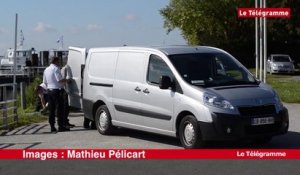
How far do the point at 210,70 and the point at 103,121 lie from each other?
3.14 m

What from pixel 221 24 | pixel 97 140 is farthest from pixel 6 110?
pixel 221 24

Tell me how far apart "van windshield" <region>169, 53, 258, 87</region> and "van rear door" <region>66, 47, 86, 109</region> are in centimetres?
414

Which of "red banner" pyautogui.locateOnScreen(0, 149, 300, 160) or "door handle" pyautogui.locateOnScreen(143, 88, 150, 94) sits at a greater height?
"door handle" pyautogui.locateOnScreen(143, 88, 150, 94)

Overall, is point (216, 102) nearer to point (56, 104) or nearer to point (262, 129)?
point (262, 129)

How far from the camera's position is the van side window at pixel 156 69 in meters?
10.7

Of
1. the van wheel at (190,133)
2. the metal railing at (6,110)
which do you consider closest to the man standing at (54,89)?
the metal railing at (6,110)

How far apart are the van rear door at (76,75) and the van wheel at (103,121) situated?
1500 millimetres

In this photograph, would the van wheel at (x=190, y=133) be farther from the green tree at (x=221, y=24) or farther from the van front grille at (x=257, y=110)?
the green tree at (x=221, y=24)

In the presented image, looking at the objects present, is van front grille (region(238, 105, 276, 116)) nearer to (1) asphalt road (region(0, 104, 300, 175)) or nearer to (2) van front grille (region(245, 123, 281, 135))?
(2) van front grille (region(245, 123, 281, 135))

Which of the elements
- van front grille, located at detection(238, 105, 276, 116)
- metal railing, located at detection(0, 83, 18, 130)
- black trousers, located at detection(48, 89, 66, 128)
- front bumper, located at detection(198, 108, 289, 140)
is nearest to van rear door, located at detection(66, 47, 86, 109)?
black trousers, located at detection(48, 89, 66, 128)

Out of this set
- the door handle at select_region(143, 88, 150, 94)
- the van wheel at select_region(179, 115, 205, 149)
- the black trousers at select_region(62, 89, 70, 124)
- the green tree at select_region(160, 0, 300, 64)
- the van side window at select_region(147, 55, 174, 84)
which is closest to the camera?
the van wheel at select_region(179, 115, 205, 149)

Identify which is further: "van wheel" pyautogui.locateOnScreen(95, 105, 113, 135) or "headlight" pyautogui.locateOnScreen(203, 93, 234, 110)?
"van wheel" pyautogui.locateOnScreen(95, 105, 113, 135)

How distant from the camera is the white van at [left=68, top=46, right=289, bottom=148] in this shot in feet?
31.2

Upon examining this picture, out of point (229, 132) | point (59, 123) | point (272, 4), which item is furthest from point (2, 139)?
point (272, 4)
